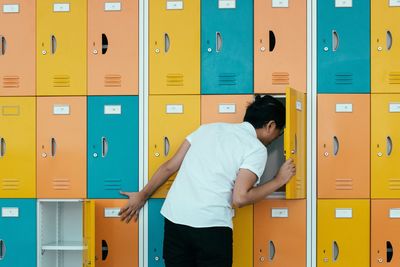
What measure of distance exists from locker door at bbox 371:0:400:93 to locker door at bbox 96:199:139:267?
6.08 feet

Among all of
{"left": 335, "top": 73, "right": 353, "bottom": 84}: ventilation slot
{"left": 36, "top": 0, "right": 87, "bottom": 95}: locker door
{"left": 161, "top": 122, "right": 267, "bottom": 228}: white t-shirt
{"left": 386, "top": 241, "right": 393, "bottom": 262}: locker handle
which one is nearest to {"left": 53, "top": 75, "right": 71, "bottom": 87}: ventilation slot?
{"left": 36, "top": 0, "right": 87, "bottom": 95}: locker door

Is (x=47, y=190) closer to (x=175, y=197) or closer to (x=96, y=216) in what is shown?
(x=96, y=216)

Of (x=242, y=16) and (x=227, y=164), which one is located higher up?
(x=242, y=16)

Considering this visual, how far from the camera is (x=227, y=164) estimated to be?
3203mm

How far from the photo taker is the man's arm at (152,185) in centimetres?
359

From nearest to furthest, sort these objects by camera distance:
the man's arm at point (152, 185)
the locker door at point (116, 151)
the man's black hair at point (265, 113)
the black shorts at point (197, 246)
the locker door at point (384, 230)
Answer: the black shorts at point (197, 246) < the man's black hair at point (265, 113) < the man's arm at point (152, 185) < the locker door at point (384, 230) < the locker door at point (116, 151)

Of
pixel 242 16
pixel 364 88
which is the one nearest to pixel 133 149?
pixel 242 16

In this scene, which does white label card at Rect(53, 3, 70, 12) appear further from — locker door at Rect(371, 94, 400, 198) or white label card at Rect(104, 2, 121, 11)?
locker door at Rect(371, 94, 400, 198)

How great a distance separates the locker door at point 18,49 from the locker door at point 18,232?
0.75 m

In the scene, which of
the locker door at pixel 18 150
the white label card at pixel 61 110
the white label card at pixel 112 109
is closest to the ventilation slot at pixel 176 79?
the white label card at pixel 112 109

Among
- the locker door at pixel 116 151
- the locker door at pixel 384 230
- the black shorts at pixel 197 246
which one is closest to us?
the black shorts at pixel 197 246

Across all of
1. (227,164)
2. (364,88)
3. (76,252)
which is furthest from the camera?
(76,252)

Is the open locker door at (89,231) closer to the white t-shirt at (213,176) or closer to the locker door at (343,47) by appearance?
the white t-shirt at (213,176)

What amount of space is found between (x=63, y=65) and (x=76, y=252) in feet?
4.28
